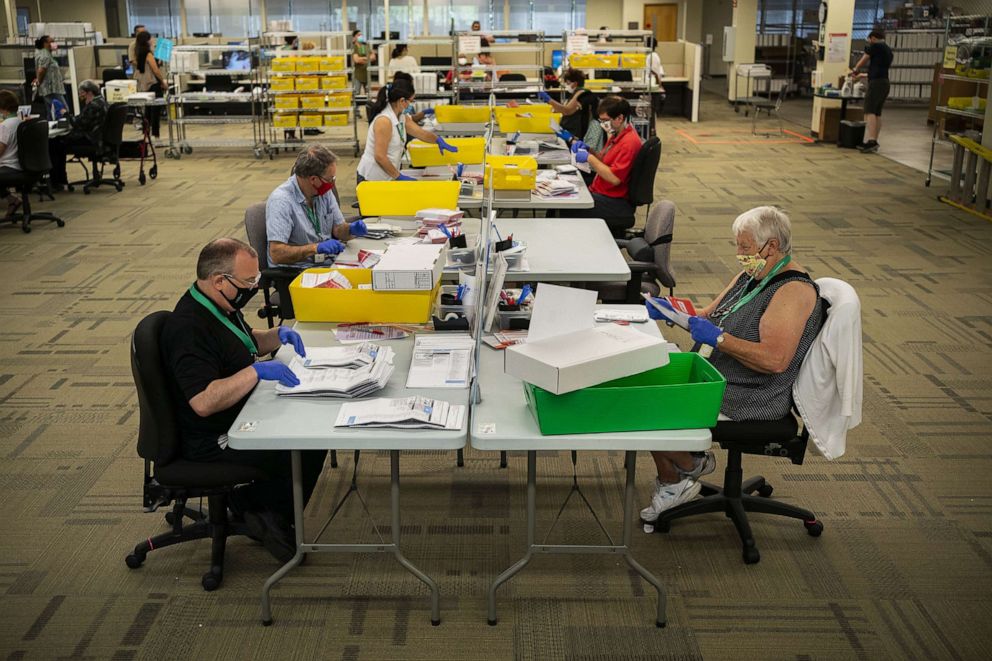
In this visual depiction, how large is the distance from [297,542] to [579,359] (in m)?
1.14

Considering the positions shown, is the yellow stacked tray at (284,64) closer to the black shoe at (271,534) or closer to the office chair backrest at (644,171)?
the office chair backrest at (644,171)

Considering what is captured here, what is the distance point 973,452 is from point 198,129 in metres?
14.4

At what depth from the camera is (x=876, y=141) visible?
43.3 ft

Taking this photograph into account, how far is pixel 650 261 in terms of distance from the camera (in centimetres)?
497

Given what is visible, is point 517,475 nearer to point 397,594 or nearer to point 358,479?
point 358,479

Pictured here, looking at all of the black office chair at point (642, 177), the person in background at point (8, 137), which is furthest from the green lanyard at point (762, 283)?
the person in background at point (8, 137)

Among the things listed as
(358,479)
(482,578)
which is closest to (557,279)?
(358,479)

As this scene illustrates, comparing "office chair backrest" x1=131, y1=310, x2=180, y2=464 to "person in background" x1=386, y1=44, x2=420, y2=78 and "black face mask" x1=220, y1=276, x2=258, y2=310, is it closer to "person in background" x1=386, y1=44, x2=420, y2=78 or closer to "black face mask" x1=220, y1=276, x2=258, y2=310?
"black face mask" x1=220, y1=276, x2=258, y2=310

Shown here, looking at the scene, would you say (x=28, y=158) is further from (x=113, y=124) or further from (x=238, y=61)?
(x=238, y=61)

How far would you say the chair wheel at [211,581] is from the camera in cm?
328

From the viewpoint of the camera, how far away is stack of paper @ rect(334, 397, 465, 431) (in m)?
2.83

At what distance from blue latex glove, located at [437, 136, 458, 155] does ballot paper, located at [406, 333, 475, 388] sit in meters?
3.92

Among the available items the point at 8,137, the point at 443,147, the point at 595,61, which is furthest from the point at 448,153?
the point at 595,61

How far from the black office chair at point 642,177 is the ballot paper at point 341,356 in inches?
144
